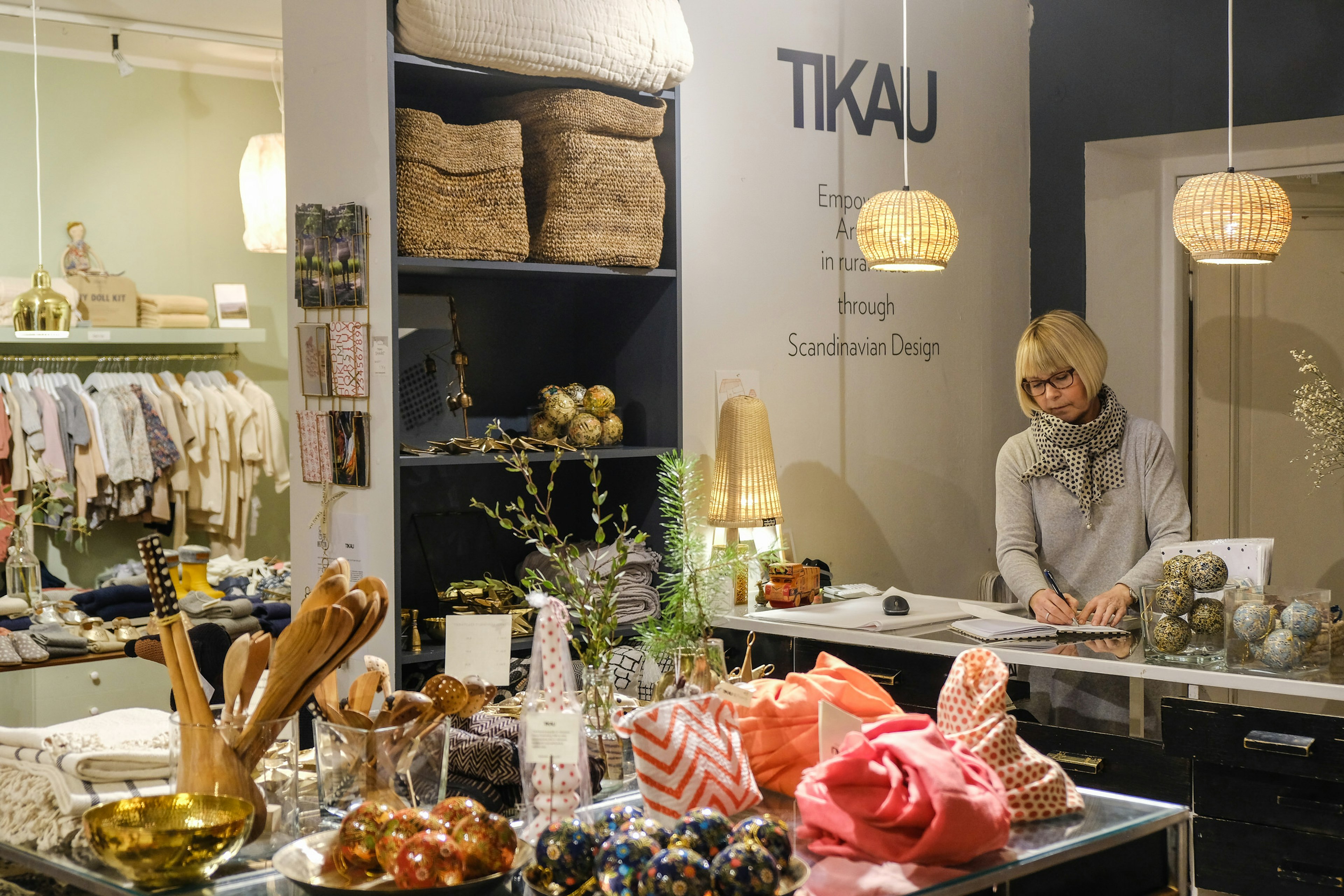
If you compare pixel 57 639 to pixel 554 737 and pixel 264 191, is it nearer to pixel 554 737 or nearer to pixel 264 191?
pixel 264 191

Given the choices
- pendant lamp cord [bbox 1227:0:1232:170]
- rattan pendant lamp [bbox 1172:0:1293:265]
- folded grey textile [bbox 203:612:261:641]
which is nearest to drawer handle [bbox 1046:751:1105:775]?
rattan pendant lamp [bbox 1172:0:1293:265]

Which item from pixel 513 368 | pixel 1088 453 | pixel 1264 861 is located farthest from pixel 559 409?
pixel 1264 861

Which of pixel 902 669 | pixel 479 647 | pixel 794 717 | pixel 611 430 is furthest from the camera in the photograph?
pixel 611 430

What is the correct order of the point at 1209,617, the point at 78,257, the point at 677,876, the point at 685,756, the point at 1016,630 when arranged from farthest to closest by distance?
1. the point at 78,257
2. the point at 1016,630
3. the point at 1209,617
4. the point at 685,756
5. the point at 677,876

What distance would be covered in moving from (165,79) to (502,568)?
16.2 ft

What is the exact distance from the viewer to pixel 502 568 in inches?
152

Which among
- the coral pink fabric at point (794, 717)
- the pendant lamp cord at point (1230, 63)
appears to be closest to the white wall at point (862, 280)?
the pendant lamp cord at point (1230, 63)

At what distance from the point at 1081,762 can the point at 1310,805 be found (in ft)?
1.56

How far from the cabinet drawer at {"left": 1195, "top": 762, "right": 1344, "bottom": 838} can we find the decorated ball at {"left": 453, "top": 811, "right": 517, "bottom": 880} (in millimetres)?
1911

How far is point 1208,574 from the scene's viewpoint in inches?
112

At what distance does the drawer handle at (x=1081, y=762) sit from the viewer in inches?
117

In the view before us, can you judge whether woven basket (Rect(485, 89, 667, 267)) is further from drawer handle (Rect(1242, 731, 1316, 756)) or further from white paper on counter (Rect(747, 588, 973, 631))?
drawer handle (Rect(1242, 731, 1316, 756))

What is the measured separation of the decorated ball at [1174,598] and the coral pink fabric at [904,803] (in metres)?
1.42

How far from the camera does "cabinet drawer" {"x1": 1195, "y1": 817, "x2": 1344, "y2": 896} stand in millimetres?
2668
